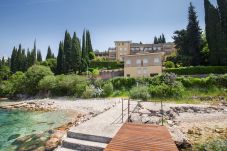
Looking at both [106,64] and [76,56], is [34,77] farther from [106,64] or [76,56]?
[106,64]

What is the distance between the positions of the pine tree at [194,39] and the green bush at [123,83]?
14.8m

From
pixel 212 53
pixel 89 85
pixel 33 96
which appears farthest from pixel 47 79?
pixel 212 53

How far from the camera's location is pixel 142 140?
798 cm

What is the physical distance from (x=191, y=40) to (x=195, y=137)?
33958 mm

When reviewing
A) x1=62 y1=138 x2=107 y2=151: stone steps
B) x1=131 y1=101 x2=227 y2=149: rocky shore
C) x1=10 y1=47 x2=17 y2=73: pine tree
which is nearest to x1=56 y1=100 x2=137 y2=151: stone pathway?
x1=62 y1=138 x2=107 y2=151: stone steps

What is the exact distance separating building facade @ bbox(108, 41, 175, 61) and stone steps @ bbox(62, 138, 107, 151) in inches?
2722

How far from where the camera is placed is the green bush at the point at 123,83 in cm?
3428

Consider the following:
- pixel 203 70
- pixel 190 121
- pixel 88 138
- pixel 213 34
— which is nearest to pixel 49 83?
pixel 203 70

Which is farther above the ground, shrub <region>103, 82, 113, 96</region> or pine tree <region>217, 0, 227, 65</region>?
pine tree <region>217, 0, 227, 65</region>

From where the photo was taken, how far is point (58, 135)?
11.9 meters

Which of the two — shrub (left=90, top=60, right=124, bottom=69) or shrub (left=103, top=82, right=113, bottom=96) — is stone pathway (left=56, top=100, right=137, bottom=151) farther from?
shrub (left=90, top=60, right=124, bottom=69)

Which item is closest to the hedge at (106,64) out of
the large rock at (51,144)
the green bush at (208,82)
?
the green bush at (208,82)

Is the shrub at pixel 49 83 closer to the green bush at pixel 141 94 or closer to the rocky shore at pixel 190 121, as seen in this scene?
the green bush at pixel 141 94

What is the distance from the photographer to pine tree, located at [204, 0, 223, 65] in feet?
117
